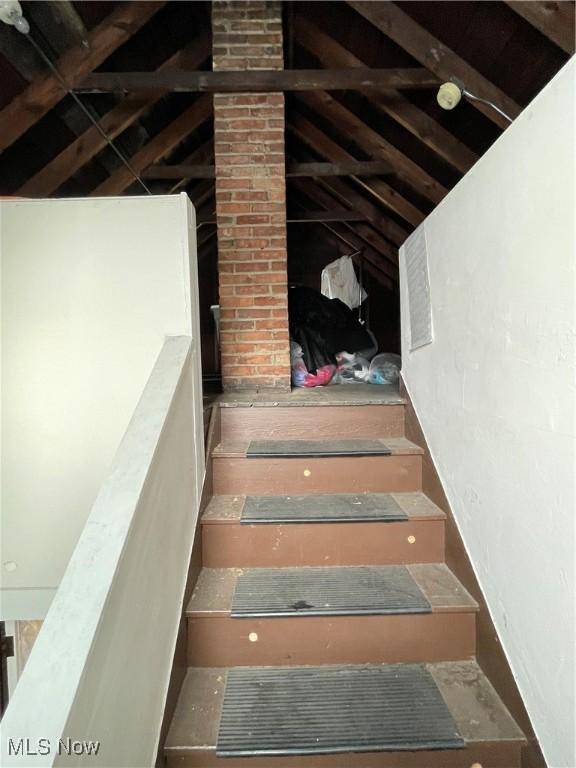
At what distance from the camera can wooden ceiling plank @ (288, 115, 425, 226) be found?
3.84 metres

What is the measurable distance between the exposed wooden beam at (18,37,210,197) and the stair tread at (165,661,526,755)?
3360 mm

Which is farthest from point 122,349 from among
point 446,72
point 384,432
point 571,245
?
point 446,72

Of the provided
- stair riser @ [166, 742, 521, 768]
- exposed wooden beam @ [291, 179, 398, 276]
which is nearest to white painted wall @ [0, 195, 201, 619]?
stair riser @ [166, 742, 521, 768]

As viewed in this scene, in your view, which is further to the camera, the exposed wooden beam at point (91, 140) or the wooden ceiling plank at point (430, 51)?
the exposed wooden beam at point (91, 140)

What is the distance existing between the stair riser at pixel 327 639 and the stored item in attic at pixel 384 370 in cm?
157

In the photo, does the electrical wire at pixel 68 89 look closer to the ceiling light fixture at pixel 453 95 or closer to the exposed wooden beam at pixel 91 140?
the exposed wooden beam at pixel 91 140

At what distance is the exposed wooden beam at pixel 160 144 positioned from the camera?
3.58 meters

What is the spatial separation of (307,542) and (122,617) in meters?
0.76

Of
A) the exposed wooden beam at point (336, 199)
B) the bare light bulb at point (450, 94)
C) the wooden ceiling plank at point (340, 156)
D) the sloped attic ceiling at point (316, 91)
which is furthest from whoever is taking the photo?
the exposed wooden beam at point (336, 199)

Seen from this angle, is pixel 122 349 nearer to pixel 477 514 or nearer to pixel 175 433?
pixel 175 433

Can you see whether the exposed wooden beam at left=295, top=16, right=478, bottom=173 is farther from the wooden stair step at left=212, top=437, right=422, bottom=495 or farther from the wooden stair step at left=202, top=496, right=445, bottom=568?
the wooden stair step at left=202, top=496, right=445, bottom=568

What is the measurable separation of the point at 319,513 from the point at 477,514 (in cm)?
53

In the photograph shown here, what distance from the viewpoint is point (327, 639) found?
1200 mm

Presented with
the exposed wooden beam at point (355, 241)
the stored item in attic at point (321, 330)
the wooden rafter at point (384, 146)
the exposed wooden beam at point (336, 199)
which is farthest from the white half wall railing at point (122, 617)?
the exposed wooden beam at point (355, 241)
